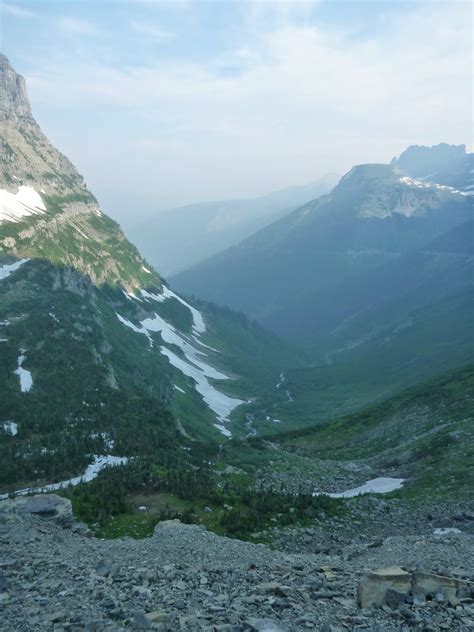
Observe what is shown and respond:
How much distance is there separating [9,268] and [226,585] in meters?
142

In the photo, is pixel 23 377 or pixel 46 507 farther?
pixel 23 377

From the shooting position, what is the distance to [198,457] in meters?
62.5

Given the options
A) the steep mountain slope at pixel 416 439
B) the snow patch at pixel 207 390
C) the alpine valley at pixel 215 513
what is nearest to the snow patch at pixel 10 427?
the alpine valley at pixel 215 513

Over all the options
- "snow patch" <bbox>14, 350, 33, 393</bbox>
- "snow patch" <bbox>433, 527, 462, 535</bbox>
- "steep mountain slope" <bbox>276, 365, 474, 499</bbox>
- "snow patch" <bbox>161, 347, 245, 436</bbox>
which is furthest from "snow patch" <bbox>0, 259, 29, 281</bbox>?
"snow patch" <bbox>433, 527, 462, 535</bbox>

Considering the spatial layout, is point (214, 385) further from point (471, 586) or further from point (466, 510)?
point (471, 586)

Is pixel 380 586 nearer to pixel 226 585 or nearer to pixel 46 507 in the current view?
pixel 226 585

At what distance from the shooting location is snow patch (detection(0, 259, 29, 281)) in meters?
143

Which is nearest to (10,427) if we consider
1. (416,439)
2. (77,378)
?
(77,378)

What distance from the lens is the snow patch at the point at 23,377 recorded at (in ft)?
265

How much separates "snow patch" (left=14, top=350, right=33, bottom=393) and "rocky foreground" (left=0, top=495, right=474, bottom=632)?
5197 centimetres

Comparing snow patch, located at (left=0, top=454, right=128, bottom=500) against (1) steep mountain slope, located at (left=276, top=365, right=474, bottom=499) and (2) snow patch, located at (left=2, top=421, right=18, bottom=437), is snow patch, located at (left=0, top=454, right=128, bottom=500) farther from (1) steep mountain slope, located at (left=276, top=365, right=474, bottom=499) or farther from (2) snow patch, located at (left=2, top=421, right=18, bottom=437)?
(1) steep mountain slope, located at (left=276, top=365, right=474, bottom=499)

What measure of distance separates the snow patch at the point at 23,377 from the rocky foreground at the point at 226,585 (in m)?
52.0

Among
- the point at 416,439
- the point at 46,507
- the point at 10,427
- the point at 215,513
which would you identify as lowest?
the point at 416,439

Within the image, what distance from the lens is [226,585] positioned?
891 inches
